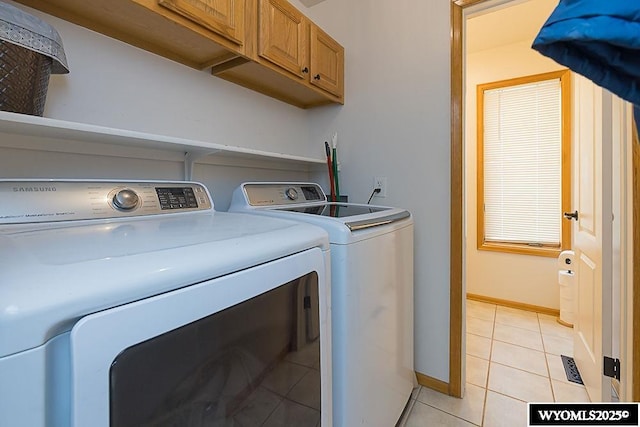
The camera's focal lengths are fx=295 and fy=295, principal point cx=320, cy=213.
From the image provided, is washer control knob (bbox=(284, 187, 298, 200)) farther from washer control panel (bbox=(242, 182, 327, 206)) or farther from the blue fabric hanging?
the blue fabric hanging

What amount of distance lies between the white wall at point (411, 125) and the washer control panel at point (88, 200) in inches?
44.6

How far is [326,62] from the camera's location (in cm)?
182

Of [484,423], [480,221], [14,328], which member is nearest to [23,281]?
[14,328]

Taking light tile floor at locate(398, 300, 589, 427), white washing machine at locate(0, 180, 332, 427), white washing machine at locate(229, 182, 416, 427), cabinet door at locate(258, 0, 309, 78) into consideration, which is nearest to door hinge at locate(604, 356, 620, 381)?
light tile floor at locate(398, 300, 589, 427)

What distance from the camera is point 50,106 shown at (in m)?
1.01

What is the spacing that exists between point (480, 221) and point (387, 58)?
2.03m

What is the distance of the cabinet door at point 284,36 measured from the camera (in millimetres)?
1384

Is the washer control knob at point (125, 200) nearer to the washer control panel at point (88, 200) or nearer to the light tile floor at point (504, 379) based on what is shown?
the washer control panel at point (88, 200)

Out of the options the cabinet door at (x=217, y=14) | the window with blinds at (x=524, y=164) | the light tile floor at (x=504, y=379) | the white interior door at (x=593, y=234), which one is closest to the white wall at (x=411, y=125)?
the light tile floor at (x=504, y=379)

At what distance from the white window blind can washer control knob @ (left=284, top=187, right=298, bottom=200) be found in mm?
2270

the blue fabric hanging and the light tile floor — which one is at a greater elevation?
the blue fabric hanging

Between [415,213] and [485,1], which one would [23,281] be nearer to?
[415,213]

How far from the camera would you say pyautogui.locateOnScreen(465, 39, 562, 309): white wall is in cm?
274

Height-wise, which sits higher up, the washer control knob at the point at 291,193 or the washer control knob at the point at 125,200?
the washer control knob at the point at 291,193
